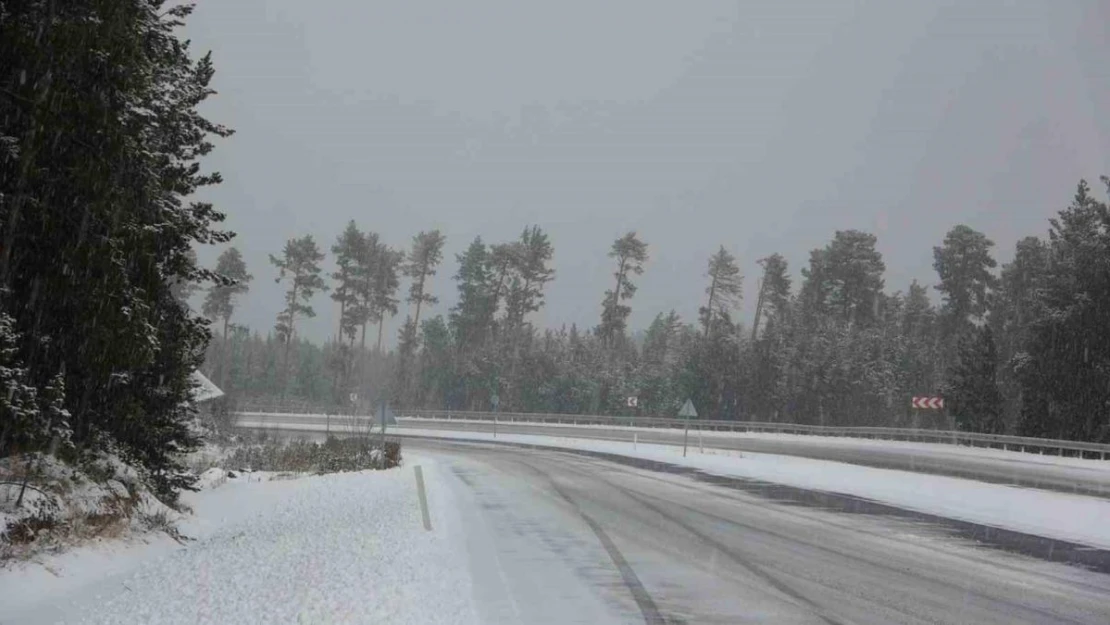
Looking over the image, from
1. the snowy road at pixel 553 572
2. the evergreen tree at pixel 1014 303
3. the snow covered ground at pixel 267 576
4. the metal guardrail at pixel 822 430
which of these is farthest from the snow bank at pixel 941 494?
the evergreen tree at pixel 1014 303

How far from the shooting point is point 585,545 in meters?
12.4

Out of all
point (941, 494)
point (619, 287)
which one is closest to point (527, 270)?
point (619, 287)

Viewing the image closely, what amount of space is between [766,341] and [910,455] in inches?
1311

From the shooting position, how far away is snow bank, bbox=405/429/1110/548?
15.5 metres

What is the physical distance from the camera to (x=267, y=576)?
952 cm

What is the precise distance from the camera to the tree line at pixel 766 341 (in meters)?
46.6

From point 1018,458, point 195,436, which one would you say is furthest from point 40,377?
point 1018,458

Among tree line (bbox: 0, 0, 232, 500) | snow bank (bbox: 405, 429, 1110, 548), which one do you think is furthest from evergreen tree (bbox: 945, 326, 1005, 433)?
tree line (bbox: 0, 0, 232, 500)

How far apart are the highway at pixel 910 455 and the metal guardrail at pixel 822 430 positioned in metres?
0.86

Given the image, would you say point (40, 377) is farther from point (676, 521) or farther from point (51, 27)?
point (676, 521)

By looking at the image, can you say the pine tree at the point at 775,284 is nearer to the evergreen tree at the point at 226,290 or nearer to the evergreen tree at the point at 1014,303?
the evergreen tree at the point at 1014,303

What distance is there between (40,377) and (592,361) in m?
68.3

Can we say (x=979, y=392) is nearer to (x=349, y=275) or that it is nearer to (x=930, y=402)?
(x=930, y=402)

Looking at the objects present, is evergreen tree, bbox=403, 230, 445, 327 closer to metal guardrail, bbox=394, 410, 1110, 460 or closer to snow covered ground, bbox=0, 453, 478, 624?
metal guardrail, bbox=394, 410, 1110, 460
